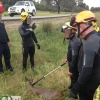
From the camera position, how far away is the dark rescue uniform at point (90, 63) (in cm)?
258

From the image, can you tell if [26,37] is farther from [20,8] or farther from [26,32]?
[20,8]

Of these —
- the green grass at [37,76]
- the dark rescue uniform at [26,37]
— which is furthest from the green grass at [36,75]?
the dark rescue uniform at [26,37]

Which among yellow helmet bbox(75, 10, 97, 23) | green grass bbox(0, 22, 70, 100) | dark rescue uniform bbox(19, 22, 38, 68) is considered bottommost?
green grass bbox(0, 22, 70, 100)

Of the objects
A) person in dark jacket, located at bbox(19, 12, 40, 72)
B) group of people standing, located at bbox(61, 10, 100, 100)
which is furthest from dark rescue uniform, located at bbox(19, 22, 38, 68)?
group of people standing, located at bbox(61, 10, 100, 100)

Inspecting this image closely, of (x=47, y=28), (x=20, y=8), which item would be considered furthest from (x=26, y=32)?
(x=20, y=8)

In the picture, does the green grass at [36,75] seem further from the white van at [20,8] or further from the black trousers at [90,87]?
the white van at [20,8]

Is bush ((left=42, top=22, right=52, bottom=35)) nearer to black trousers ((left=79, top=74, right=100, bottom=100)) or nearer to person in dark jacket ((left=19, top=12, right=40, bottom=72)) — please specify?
person in dark jacket ((left=19, top=12, right=40, bottom=72))

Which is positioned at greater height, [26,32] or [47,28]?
[26,32]

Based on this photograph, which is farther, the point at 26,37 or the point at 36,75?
the point at 26,37

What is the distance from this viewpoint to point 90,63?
2602 mm

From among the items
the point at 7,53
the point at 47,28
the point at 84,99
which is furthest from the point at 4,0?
the point at 84,99

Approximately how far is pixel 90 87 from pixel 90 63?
1.81ft

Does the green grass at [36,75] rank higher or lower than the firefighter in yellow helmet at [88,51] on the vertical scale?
lower

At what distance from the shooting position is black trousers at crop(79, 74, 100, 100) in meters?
2.90
